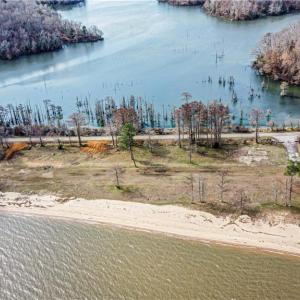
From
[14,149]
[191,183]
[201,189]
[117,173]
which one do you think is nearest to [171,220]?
[201,189]

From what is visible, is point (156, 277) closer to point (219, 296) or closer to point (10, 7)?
point (219, 296)

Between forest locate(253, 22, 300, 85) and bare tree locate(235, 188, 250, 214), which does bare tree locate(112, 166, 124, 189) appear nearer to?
bare tree locate(235, 188, 250, 214)

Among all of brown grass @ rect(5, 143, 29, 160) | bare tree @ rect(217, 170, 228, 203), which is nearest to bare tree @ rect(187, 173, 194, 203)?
bare tree @ rect(217, 170, 228, 203)

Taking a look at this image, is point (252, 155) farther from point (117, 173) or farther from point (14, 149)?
point (14, 149)

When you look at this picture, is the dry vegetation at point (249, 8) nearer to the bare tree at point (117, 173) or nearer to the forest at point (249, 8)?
the forest at point (249, 8)

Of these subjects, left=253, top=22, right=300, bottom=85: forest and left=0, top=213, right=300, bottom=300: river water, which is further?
left=253, top=22, right=300, bottom=85: forest

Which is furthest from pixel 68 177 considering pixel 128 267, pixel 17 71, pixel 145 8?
pixel 145 8
